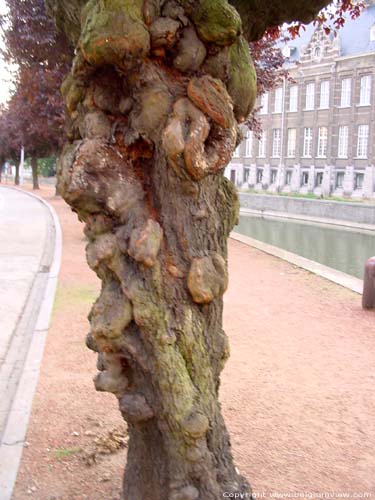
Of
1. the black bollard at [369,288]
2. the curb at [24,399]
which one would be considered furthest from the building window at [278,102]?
the black bollard at [369,288]

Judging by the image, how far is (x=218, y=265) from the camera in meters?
3.24

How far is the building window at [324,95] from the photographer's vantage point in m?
47.9

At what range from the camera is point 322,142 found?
1902 inches

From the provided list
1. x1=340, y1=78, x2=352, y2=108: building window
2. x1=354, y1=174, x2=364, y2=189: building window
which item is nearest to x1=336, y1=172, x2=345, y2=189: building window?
x1=354, y1=174, x2=364, y2=189: building window

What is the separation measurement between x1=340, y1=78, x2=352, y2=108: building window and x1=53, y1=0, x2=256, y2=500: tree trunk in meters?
45.5

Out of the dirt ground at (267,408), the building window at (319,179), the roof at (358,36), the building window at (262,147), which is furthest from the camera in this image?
the building window at (262,147)

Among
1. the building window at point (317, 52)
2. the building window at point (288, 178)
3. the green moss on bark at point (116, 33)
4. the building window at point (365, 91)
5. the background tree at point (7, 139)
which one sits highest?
the building window at point (317, 52)

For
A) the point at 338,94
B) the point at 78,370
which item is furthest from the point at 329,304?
the point at 338,94

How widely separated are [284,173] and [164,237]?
49.4 meters

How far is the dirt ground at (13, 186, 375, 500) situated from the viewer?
4352mm

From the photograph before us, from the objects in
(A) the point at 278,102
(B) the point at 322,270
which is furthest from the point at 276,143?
(B) the point at 322,270

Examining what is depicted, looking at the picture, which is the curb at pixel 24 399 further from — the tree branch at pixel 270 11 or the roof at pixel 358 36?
the roof at pixel 358 36

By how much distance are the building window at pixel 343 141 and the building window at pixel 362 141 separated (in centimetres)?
120

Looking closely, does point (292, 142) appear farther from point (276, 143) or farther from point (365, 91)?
point (365, 91)
